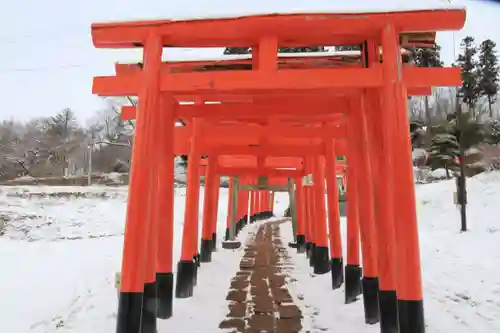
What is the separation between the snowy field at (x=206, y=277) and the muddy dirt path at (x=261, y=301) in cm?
19

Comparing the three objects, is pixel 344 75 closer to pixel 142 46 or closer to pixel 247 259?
pixel 142 46

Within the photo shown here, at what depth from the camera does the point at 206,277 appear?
8.71 m

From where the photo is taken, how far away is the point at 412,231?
376 cm

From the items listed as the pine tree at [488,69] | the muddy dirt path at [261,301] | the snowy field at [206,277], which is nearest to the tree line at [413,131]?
the pine tree at [488,69]

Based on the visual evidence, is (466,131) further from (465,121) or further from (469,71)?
(469,71)

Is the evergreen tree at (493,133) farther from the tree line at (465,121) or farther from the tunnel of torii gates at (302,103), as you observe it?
the tunnel of torii gates at (302,103)

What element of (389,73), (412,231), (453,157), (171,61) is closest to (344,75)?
(389,73)

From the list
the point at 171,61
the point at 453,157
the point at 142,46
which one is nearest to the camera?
the point at 142,46

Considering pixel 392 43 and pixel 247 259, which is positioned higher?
pixel 392 43

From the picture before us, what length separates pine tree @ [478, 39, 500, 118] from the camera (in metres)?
30.0

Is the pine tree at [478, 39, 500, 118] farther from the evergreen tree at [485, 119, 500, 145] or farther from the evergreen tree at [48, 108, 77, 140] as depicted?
the evergreen tree at [48, 108, 77, 140]

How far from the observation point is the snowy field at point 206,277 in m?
5.60

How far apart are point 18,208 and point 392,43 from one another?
20.6 m

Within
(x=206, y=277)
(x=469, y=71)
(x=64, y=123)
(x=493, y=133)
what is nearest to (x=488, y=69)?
(x=469, y=71)
